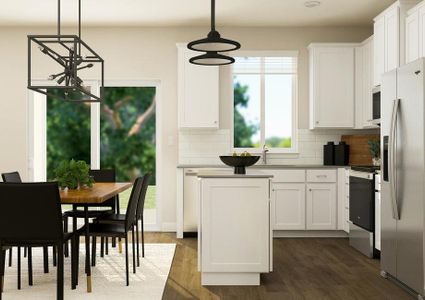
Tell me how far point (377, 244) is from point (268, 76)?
287cm

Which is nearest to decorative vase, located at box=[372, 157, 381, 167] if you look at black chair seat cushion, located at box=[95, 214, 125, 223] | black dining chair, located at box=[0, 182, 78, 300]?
black chair seat cushion, located at box=[95, 214, 125, 223]

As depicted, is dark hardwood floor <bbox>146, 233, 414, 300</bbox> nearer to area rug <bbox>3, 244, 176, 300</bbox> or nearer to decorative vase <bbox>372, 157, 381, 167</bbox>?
area rug <bbox>3, 244, 176, 300</bbox>

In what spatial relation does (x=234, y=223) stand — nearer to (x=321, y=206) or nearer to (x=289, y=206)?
(x=289, y=206)

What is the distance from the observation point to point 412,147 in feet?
12.5

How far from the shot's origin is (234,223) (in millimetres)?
4055

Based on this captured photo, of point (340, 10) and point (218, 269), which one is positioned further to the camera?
point (340, 10)

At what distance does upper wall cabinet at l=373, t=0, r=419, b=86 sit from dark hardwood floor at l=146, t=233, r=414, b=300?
1978mm

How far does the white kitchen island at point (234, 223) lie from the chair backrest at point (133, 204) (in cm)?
62

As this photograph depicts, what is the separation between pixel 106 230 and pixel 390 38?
3374 mm

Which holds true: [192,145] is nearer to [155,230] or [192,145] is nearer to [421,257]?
[155,230]

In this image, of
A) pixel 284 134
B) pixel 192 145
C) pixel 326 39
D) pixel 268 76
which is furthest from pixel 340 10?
pixel 192 145

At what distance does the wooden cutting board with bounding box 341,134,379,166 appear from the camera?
637 centimetres

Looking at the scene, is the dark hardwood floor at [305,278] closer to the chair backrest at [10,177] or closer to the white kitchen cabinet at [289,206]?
the white kitchen cabinet at [289,206]

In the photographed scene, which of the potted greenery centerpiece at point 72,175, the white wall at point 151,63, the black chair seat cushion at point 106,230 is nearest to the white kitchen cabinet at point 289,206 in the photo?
the white wall at point 151,63
